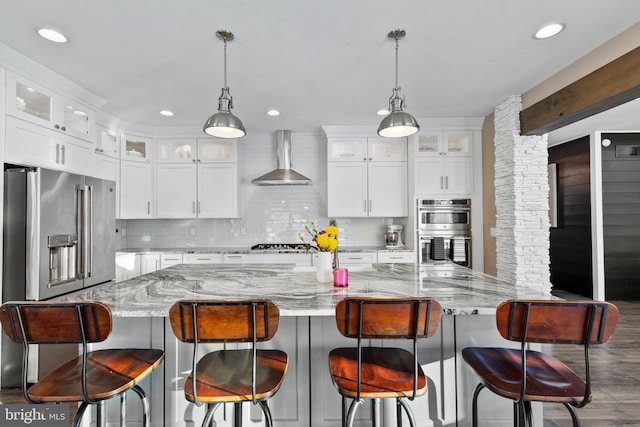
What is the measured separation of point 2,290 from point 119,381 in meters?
1.92

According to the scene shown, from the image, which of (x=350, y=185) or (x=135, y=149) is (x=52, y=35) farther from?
(x=350, y=185)

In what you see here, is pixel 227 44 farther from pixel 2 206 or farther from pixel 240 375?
pixel 240 375

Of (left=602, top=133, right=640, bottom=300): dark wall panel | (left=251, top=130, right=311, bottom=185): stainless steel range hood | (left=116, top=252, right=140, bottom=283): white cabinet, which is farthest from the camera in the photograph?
(left=602, top=133, right=640, bottom=300): dark wall panel

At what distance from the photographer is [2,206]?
8.25 ft

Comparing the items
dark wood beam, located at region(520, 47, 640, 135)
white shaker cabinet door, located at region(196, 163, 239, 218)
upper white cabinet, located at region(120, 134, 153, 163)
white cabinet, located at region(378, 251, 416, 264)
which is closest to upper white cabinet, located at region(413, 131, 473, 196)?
white cabinet, located at region(378, 251, 416, 264)

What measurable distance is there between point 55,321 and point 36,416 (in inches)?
25.6

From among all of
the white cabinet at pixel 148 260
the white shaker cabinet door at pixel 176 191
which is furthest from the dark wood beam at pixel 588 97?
the white cabinet at pixel 148 260

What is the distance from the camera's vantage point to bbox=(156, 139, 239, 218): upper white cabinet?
4.75 metres

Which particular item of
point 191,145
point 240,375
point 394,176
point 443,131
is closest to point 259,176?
point 191,145

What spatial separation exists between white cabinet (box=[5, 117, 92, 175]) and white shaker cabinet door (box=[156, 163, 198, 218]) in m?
1.16

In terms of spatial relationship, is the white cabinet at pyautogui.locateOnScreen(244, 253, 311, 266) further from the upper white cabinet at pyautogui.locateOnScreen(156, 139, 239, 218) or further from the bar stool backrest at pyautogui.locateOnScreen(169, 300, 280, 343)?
the bar stool backrest at pyautogui.locateOnScreen(169, 300, 280, 343)

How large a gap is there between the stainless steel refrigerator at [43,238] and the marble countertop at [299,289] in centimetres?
86

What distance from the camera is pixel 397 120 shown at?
7.45 feet

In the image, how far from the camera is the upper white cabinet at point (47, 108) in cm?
265
